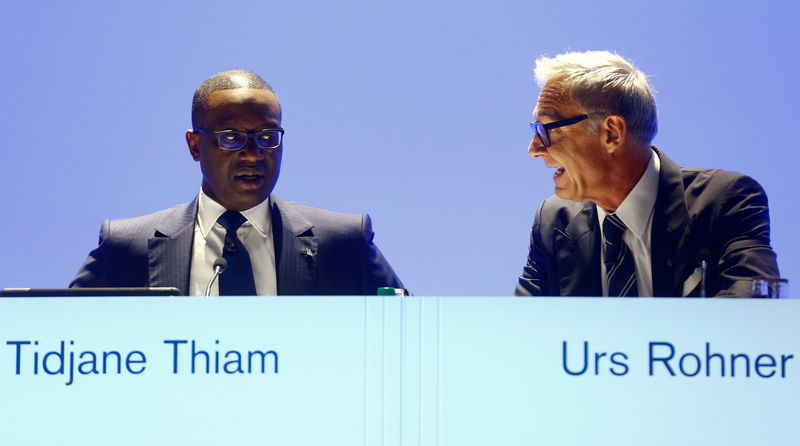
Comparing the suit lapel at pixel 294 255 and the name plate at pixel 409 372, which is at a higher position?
the suit lapel at pixel 294 255

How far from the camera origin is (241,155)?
8.17 feet

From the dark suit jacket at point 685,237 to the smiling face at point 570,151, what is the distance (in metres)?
Result: 0.06

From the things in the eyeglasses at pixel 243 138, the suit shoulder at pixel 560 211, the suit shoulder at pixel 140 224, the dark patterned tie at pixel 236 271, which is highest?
the eyeglasses at pixel 243 138

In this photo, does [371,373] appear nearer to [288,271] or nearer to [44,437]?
[44,437]

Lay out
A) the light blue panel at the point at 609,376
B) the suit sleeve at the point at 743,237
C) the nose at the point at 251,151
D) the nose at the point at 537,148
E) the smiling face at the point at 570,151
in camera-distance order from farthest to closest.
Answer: the nose at the point at 537,148 → the smiling face at the point at 570,151 → the nose at the point at 251,151 → the suit sleeve at the point at 743,237 → the light blue panel at the point at 609,376

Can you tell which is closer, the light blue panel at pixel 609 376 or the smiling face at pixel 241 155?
the light blue panel at pixel 609 376

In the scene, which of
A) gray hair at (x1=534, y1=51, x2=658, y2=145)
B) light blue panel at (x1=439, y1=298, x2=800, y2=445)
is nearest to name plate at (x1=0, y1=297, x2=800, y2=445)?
light blue panel at (x1=439, y1=298, x2=800, y2=445)

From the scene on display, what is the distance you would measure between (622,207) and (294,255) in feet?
3.14

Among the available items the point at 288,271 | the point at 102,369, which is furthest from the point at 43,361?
the point at 288,271

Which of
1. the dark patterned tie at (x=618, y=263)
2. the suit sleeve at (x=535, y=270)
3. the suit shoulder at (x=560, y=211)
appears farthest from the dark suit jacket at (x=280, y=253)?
the dark patterned tie at (x=618, y=263)

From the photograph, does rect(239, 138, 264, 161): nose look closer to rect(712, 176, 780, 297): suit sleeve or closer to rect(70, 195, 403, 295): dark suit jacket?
rect(70, 195, 403, 295): dark suit jacket

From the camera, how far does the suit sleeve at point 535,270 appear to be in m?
2.59

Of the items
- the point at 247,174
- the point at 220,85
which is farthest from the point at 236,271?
the point at 220,85

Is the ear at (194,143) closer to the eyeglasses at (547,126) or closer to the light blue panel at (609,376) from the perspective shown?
the eyeglasses at (547,126)
